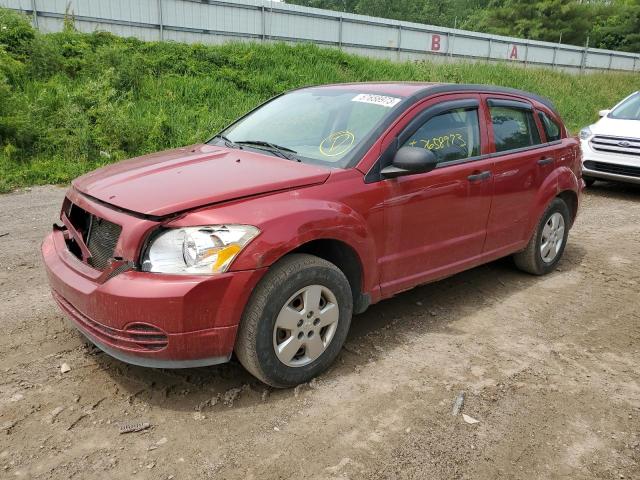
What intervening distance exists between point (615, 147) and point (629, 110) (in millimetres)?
1150

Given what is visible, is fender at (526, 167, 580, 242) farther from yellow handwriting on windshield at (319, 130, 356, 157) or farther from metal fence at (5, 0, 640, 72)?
metal fence at (5, 0, 640, 72)

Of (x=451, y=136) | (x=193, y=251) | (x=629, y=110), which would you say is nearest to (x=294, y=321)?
(x=193, y=251)

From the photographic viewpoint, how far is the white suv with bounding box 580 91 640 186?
345 inches

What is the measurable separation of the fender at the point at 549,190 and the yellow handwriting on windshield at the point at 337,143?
79.6 inches

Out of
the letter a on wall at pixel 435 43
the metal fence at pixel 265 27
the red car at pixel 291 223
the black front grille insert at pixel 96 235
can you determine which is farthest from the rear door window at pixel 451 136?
the letter a on wall at pixel 435 43

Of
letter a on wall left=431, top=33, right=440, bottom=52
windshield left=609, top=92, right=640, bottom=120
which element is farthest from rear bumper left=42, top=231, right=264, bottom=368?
letter a on wall left=431, top=33, right=440, bottom=52

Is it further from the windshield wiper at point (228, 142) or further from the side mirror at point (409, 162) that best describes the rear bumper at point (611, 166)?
the windshield wiper at point (228, 142)

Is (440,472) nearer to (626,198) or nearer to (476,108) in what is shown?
(476,108)

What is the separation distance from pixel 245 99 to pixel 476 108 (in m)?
8.99

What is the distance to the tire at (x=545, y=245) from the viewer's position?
5.11 meters

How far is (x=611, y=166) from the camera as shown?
29.6 feet

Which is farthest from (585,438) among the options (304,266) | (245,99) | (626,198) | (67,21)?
(67,21)

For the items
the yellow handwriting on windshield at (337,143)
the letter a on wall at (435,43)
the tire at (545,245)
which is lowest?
the tire at (545,245)

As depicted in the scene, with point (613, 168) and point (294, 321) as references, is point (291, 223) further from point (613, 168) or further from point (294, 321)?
point (613, 168)
